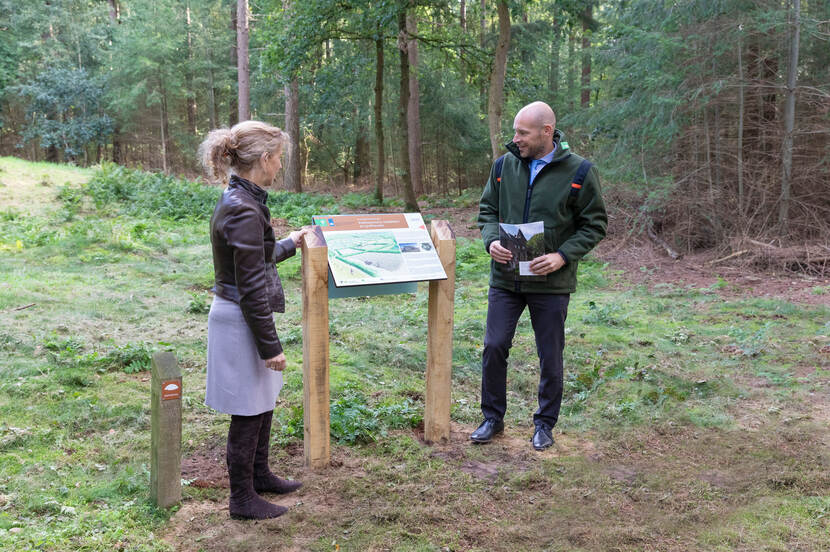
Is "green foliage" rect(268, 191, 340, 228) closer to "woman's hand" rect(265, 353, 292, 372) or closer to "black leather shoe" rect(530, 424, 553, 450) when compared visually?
"black leather shoe" rect(530, 424, 553, 450)

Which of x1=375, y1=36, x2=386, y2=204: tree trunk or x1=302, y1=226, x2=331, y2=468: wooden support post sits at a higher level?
x1=375, y1=36, x2=386, y2=204: tree trunk

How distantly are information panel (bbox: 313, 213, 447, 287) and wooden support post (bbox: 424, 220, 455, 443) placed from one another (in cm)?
9

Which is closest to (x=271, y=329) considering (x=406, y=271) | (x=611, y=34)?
(x=406, y=271)

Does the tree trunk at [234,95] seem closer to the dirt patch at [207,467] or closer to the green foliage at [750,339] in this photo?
the green foliage at [750,339]

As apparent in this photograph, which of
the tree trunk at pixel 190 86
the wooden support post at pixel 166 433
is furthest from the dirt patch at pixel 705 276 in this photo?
the tree trunk at pixel 190 86

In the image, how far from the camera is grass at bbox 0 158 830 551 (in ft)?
10.7

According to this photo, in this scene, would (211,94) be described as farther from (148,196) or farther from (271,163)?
(271,163)

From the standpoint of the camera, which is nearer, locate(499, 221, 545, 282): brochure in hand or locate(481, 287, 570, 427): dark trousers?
locate(499, 221, 545, 282): brochure in hand

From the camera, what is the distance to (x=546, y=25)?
72.9ft

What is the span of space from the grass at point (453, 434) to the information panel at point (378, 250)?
1174mm

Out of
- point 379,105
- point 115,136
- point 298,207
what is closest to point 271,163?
point 298,207

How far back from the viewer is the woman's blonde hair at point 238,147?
3.07 meters

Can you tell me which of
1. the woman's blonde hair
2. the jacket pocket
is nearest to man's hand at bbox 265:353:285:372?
the woman's blonde hair

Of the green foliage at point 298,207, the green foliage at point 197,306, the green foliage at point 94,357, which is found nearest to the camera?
the green foliage at point 94,357
